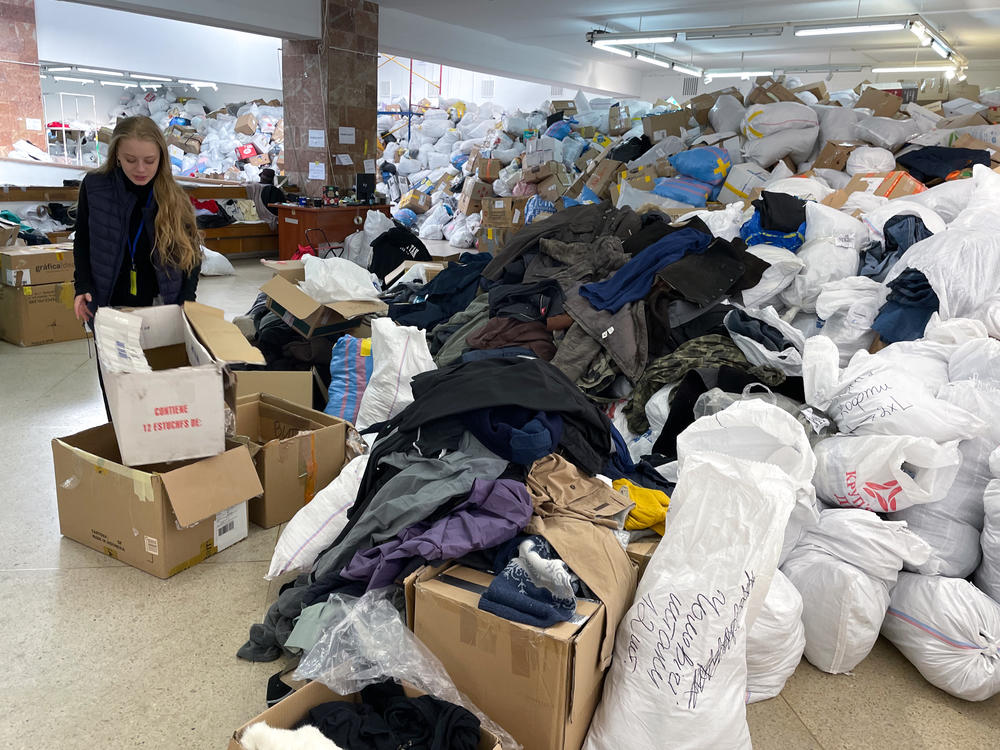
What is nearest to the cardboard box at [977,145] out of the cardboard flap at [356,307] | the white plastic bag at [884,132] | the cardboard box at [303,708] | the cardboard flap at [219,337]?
the white plastic bag at [884,132]

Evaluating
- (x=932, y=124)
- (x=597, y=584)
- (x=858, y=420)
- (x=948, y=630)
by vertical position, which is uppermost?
(x=932, y=124)

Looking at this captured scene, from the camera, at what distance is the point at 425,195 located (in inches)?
417

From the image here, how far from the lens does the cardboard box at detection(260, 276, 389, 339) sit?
347cm

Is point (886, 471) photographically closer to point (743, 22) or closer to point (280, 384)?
point (280, 384)

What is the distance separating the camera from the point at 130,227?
2439 millimetres

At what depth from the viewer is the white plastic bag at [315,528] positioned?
198 cm

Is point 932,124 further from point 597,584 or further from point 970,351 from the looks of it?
point 597,584

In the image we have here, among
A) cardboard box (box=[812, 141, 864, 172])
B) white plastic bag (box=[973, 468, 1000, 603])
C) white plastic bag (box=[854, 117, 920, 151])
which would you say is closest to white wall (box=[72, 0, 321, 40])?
cardboard box (box=[812, 141, 864, 172])

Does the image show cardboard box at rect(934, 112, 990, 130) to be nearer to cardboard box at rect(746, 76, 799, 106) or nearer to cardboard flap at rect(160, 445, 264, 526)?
cardboard box at rect(746, 76, 799, 106)

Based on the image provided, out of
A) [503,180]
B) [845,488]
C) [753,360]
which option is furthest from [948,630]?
[503,180]

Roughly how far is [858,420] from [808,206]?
1618 millimetres

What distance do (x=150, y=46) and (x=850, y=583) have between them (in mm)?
11843

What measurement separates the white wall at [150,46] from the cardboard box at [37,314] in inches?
259

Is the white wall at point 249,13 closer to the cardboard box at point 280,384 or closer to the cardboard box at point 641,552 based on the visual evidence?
the cardboard box at point 280,384
